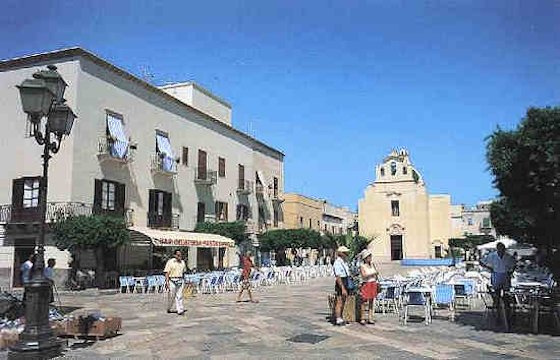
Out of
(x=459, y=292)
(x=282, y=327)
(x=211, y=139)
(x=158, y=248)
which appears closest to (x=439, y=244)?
(x=211, y=139)

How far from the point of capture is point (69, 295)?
66.9ft

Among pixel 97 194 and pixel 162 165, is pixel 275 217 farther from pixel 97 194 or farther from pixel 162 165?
pixel 97 194

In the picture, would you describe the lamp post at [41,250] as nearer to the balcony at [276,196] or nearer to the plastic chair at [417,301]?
the plastic chair at [417,301]

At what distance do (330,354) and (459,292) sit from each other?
6534 mm

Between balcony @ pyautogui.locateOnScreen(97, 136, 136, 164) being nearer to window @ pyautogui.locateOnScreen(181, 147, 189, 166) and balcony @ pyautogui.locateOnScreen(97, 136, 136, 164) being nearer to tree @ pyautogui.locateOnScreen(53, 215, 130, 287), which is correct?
tree @ pyautogui.locateOnScreen(53, 215, 130, 287)

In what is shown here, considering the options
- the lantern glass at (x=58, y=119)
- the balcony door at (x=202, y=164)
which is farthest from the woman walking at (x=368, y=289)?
the balcony door at (x=202, y=164)

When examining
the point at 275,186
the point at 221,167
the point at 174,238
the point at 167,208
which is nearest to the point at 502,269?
the point at 174,238

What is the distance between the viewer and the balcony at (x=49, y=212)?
75.8 ft

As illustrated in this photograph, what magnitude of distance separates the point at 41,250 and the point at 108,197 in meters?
18.2

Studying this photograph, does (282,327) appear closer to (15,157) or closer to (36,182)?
(36,182)

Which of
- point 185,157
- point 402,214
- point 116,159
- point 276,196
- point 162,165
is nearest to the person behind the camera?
point 116,159

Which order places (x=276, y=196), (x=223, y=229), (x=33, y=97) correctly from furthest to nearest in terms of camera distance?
(x=276, y=196) < (x=223, y=229) < (x=33, y=97)

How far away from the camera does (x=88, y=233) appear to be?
21.1 metres

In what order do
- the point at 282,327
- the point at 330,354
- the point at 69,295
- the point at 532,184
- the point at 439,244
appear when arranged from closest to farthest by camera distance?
1. the point at 330,354
2. the point at 532,184
3. the point at 282,327
4. the point at 69,295
5. the point at 439,244
